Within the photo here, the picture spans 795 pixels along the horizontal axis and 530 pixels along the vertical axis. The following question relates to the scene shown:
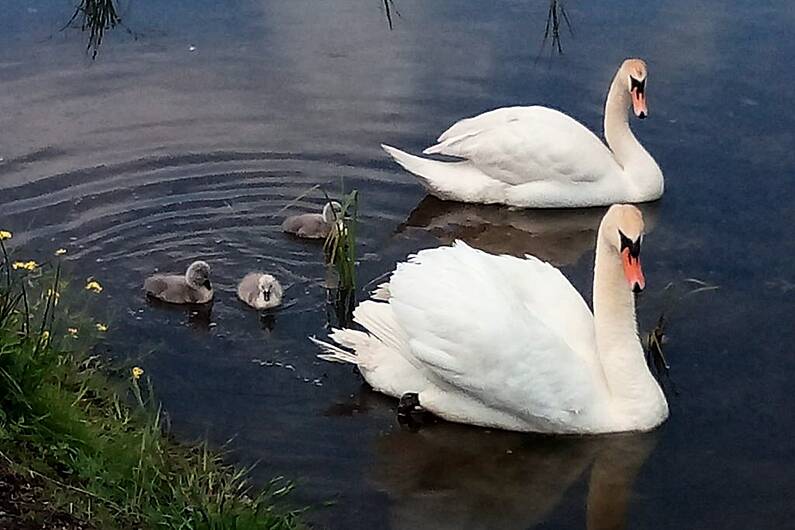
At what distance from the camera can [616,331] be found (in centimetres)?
645

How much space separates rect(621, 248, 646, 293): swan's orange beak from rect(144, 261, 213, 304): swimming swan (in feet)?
7.50

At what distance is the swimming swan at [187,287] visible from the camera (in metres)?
7.25

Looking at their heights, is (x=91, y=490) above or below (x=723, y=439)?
above

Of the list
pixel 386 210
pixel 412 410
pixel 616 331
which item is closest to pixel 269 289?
pixel 412 410

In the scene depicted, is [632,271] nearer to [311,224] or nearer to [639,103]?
[311,224]

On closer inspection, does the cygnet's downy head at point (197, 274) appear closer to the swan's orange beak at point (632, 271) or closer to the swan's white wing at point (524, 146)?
the swan's white wing at point (524, 146)

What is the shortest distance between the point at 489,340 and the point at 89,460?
2.03 metres

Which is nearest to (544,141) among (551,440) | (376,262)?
(376,262)

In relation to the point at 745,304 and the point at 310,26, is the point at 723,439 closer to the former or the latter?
the point at 745,304

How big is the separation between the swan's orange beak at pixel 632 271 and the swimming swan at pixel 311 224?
2161 mm

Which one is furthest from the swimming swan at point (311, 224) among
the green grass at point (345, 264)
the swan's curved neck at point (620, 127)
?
the swan's curved neck at point (620, 127)

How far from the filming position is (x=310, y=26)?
11.1m

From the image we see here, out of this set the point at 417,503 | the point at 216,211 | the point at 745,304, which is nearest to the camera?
the point at 417,503

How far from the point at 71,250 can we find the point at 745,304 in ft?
12.5
